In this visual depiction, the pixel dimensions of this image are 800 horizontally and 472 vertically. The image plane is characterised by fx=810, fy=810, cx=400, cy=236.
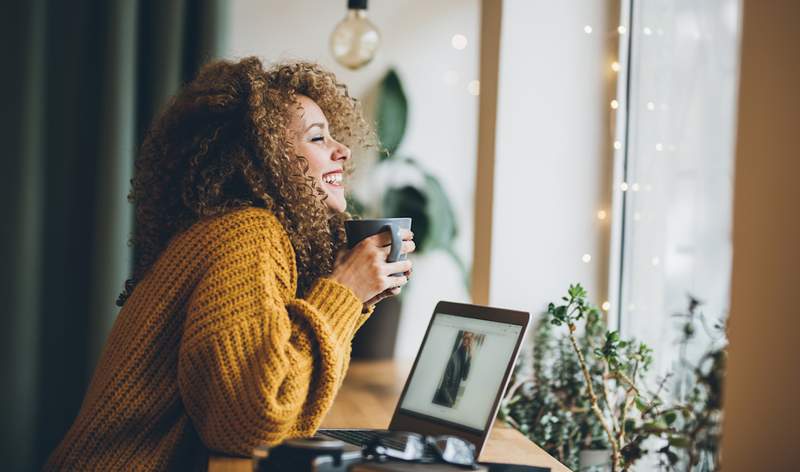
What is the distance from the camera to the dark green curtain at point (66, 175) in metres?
2.05

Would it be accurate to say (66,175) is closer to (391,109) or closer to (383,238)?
(391,109)

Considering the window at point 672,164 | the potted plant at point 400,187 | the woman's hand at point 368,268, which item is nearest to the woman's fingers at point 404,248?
the woman's hand at point 368,268

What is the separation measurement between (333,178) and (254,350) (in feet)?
1.21

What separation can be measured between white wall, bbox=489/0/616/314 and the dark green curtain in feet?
2.97

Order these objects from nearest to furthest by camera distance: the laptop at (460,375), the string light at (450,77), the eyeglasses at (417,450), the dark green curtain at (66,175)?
the eyeglasses at (417,450) < the laptop at (460,375) < the dark green curtain at (66,175) < the string light at (450,77)

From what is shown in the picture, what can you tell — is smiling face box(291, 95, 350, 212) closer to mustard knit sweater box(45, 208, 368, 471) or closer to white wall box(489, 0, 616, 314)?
mustard knit sweater box(45, 208, 368, 471)

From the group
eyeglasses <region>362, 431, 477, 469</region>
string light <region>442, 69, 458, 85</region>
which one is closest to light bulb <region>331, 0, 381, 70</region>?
string light <region>442, 69, 458, 85</region>

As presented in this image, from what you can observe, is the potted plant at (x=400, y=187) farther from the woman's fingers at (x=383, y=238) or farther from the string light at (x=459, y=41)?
the woman's fingers at (x=383, y=238)

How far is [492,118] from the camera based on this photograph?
5.75 feet

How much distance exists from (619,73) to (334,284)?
0.94 meters

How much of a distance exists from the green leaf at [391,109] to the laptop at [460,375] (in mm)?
1452

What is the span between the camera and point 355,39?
2.25m

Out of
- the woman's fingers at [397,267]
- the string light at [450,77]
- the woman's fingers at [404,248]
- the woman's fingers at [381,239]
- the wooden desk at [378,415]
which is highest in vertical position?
the string light at [450,77]

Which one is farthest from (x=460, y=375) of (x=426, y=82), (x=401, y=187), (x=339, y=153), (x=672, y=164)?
(x=426, y=82)
